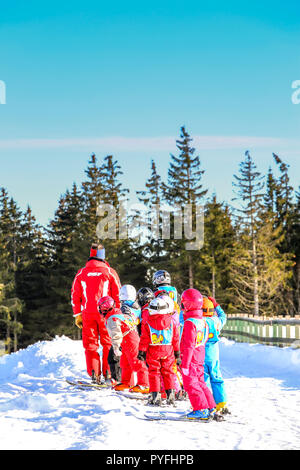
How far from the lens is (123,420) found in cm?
582

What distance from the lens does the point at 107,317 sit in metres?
8.10

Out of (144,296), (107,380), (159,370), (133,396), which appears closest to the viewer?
(159,370)

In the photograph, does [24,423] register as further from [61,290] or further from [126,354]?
[61,290]

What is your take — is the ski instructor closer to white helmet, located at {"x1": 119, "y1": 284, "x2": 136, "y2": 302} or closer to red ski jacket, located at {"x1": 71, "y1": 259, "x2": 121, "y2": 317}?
red ski jacket, located at {"x1": 71, "y1": 259, "x2": 121, "y2": 317}

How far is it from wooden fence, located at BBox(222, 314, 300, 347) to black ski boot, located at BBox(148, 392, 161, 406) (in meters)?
8.05

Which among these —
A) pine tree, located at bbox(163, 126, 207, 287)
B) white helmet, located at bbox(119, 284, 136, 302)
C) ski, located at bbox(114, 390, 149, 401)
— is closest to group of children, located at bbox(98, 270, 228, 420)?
white helmet, located at bbox(119, 284, 136, 302)

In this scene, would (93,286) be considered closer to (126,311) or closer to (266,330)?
(126,311)

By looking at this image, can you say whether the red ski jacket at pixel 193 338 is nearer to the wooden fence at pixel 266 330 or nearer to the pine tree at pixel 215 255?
the wooden fence at pixel 266 330

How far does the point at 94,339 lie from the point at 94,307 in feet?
1.64

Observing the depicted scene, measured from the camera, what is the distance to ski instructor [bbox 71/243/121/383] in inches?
337

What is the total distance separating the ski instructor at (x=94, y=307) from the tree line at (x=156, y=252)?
33.4m

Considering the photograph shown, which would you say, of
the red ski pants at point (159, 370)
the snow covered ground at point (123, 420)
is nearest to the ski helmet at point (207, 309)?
the red ski pants at point (159, 370)

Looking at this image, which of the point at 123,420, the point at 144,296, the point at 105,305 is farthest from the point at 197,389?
the point at 105,305
